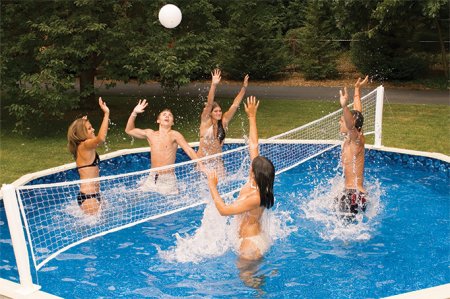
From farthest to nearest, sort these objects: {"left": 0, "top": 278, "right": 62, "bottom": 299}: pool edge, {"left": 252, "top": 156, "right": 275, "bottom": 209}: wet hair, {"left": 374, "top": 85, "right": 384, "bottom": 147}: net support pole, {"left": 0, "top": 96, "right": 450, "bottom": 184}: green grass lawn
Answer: {"left": 0, "top": 96, "right": 450, "bottom": 184}: green grass lawn < {"left": 374, "top": 85, "right": 384, "bottom": 147}: net support pole < {"left": 252, "top": 156, "right": 275, "bottom": 209}: wet hair < {"left": 0, "top": 278, "right": 62, "bottom": 299}: pool edge

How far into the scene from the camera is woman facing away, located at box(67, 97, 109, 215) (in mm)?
8828

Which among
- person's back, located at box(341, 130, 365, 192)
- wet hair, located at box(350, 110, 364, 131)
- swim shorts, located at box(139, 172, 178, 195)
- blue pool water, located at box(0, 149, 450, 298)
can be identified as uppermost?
wet hair, located at box(350, 110, 364, 131)

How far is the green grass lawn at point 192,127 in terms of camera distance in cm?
1356

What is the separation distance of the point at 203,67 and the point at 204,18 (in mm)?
1434

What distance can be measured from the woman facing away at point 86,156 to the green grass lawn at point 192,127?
3090 mm

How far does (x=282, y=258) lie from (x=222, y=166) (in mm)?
2983

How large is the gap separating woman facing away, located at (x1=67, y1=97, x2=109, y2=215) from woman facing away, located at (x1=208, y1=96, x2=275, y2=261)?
2725mm

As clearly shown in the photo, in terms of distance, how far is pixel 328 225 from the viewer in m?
9.08

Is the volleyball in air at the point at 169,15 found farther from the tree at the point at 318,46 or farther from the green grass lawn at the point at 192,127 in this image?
the tree at the point at 318,46

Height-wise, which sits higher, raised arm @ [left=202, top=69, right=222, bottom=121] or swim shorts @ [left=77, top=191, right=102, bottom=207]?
raised arm @ [left=202, top=69, right=222, bottom=121]

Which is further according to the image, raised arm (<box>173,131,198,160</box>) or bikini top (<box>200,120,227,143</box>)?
bikini top (<box>200,120,227,143</box>)

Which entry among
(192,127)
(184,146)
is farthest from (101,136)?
(192,127)

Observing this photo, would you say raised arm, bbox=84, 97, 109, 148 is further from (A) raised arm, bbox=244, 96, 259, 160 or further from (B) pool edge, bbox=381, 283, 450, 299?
(B) pool edge, bbox=381, 283, 450, 299

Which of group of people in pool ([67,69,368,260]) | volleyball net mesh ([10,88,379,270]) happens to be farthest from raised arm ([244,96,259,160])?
volleyball net mesh ([10,88,379,270])
